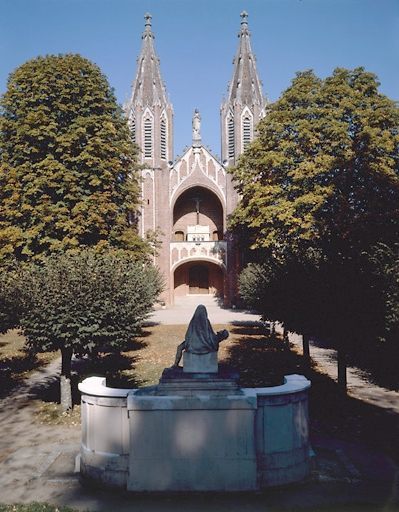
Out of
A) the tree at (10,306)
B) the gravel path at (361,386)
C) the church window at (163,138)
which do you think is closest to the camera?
the tree at (10,306)

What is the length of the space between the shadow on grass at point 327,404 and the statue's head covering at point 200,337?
3.57 m

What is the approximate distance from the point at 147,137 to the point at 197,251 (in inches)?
417

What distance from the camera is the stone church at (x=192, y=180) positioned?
35.4 metres

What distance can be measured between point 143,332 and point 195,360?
16.0 metres

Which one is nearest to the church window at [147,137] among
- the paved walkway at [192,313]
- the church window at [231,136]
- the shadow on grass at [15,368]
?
the church window at [231,136]

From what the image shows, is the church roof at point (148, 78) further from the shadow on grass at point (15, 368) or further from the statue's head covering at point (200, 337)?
the statue's head covering at point (200, 337)

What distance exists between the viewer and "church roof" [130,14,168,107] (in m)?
37.3

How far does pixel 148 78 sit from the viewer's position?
125 ft

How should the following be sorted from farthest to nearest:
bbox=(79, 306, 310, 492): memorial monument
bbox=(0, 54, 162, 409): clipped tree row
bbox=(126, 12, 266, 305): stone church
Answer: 1. bbox=(126, 12, 266, 305): stone church
2. bbox=(0, 54, 162, 409): clipped tree row
3. bbox=(79, 306, 310, 492): memorial monument

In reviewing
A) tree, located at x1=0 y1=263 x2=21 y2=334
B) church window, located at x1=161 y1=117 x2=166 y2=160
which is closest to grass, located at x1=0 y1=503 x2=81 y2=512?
tree, located at x1=0 y1=263 x2=21 y2=334

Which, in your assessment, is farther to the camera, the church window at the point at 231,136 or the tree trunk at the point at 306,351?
the church window at the point at 231,136

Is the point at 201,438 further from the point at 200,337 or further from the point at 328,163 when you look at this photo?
the point at 328,163

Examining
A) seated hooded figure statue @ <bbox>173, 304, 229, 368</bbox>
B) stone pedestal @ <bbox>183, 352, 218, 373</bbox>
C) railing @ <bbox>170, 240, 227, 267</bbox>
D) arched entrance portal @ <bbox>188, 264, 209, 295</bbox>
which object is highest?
railing @ <bbox>170, 240, 227, 267</bbox>

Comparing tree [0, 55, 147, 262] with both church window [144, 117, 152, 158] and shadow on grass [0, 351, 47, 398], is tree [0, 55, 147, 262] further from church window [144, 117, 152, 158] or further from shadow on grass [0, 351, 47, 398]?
church window [144, 117, 152, 158]
